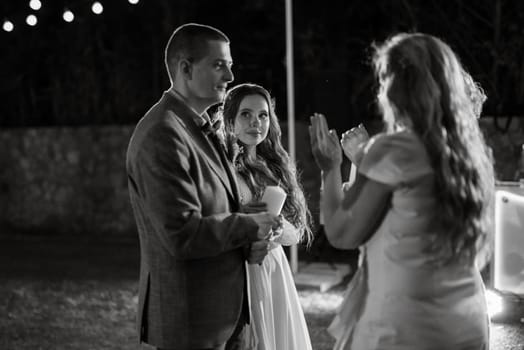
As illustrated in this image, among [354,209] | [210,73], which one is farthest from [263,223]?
[210,73]

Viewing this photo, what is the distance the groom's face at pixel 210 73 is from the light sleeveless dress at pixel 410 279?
29.1 inches

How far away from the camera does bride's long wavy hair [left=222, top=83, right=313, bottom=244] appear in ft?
11.9

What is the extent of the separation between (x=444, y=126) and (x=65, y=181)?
923 centimetres

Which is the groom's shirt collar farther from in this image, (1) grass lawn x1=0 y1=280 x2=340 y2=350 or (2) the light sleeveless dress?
(1) grass lawn x1=0 y1=280 x2=340 y2=350

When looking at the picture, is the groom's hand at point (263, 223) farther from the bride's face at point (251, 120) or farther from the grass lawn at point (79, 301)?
the grass lawn at point (79, 301)

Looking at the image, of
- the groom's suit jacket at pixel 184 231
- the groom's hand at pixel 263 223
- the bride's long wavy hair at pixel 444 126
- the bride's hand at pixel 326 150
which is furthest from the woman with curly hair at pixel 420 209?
the groom's suit jacket at pixel 184 231

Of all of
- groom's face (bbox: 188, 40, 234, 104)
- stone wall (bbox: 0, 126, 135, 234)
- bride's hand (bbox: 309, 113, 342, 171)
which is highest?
groom's face (bbox: 188, 40, 234, 104)

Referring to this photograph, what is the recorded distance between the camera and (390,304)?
2029mm

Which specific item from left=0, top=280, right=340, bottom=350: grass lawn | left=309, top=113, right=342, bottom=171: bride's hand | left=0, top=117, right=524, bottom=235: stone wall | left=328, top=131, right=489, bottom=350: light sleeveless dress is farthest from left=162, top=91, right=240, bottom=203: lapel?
left=0, top=117, right=524, bottom=235: stone wall

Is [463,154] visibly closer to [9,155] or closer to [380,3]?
[380,3]

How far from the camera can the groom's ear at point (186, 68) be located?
2.46 metres

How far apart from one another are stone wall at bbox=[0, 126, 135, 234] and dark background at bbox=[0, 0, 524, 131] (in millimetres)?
1034

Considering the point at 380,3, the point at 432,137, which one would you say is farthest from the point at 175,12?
the point at 432,137

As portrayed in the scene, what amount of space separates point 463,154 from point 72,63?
34.5 ft
